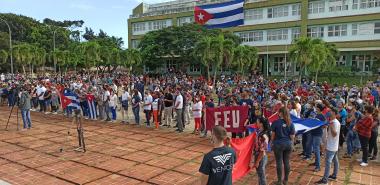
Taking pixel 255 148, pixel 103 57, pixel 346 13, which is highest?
pixel 346 13

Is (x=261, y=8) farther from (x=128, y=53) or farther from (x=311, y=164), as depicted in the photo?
(x=311, y=164)

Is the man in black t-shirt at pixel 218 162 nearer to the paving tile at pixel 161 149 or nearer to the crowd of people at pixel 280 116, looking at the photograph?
the crowd of people at pixel 280 116

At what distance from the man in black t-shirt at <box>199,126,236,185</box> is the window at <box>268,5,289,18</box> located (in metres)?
45.5

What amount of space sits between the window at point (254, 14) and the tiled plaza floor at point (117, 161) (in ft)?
128

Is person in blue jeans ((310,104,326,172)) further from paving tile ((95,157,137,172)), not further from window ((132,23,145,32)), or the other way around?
window ((132,23,145,32))

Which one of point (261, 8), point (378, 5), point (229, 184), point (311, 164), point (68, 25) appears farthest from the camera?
point (68, 25)

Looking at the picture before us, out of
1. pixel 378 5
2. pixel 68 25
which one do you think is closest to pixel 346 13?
pixel 378 5

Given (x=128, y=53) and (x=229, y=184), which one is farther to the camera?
(x=128, y=53)

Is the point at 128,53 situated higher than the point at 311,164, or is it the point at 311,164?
the point at 128,53

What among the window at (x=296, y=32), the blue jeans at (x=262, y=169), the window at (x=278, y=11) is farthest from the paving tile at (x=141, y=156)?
the window at (x=278, y=11)

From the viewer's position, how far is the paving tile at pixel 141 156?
31.6 feet

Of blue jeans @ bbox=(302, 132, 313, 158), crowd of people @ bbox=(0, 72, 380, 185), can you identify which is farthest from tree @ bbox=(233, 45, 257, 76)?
blue jeans @ bbox=(302, 132, 313, 158)

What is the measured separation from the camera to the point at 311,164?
30.0ft

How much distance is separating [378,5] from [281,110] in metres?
38.7
